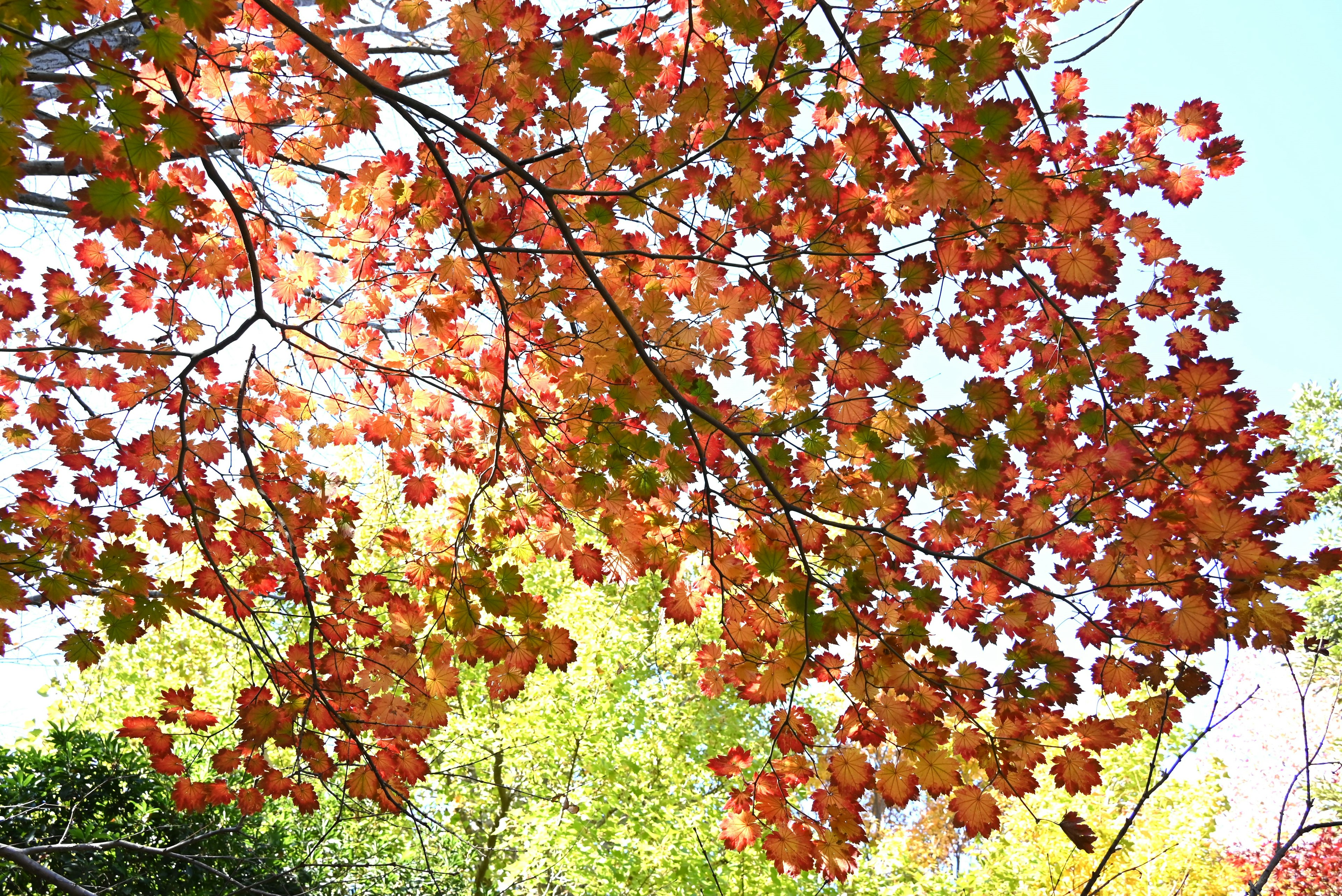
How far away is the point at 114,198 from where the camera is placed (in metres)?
2.25

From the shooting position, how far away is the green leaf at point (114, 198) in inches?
87.3

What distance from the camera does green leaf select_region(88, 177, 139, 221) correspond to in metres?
2.22

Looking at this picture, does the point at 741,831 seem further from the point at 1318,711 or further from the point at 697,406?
the point at 1318,711

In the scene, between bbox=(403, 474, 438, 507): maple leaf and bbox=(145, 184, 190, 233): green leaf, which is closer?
bbox=(145, 184, 190, 233): green leaf

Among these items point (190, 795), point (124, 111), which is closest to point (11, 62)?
point (124, 111)

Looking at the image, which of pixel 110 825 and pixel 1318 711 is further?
pixel 1318 711

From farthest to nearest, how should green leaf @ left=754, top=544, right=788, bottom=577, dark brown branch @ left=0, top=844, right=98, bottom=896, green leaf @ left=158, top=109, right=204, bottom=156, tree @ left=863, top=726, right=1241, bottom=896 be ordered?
tree @ left=863, top=726, right=1241, bottom=896, green leaf @ left=754, top=544, right=788, bottom=577, dark brown branch @ left=0, top=844, right=98, bottom=896, green leaf @ left=158, top=109, right=204, bottom=156

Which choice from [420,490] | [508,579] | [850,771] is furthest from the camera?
[420,490]

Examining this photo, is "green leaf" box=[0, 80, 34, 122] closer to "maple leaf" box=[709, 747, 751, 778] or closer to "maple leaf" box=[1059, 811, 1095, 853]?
"maple leaf" box=[709, 747, 751, 778]

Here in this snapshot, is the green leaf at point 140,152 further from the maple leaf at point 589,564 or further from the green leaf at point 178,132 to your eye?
the maple leaf at point 589,564

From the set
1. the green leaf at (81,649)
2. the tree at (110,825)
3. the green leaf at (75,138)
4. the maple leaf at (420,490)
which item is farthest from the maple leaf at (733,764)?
the tree at (110,825)

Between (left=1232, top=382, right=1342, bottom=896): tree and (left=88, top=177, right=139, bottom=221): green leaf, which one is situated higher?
(left=1232, top=382, right=1342, bottom=896): tree

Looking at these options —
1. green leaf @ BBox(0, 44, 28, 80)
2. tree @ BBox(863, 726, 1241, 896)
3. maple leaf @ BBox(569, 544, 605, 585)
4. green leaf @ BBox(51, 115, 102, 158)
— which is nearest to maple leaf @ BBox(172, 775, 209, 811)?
maple leaf @ BBox(569, 544, 605, 585)

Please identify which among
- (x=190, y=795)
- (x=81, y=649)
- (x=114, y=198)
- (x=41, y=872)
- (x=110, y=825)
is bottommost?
(x=41, y=872)
